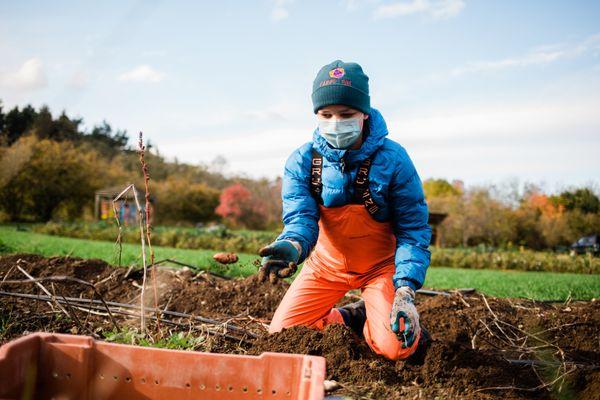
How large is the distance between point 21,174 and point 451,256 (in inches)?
704

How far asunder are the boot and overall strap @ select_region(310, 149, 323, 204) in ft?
2.75

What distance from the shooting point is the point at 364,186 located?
125 inches

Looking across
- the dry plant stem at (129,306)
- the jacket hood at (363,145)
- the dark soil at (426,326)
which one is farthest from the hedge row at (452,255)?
the jacket hood at (363,145)

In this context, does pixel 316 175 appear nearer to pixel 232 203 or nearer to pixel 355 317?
pixel 355 317

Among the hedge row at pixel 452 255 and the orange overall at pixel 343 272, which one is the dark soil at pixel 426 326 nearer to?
the orange overall at pixel 343 272

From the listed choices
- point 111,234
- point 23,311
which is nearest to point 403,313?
point 23,311

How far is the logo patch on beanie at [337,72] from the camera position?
307 centimetres

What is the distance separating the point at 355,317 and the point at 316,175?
1073mm

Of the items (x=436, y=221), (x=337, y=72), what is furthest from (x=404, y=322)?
(x=436, y=221)

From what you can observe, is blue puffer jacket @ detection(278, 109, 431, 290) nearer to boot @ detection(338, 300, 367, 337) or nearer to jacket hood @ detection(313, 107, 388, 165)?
jacket hood @ detection(313, 107, 388, 165)

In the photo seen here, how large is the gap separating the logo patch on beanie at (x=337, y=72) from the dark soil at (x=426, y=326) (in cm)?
149

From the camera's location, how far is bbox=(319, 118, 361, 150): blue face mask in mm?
3131

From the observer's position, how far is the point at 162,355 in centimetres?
173

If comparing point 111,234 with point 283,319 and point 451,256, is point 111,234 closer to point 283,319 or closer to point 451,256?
point 451,256
